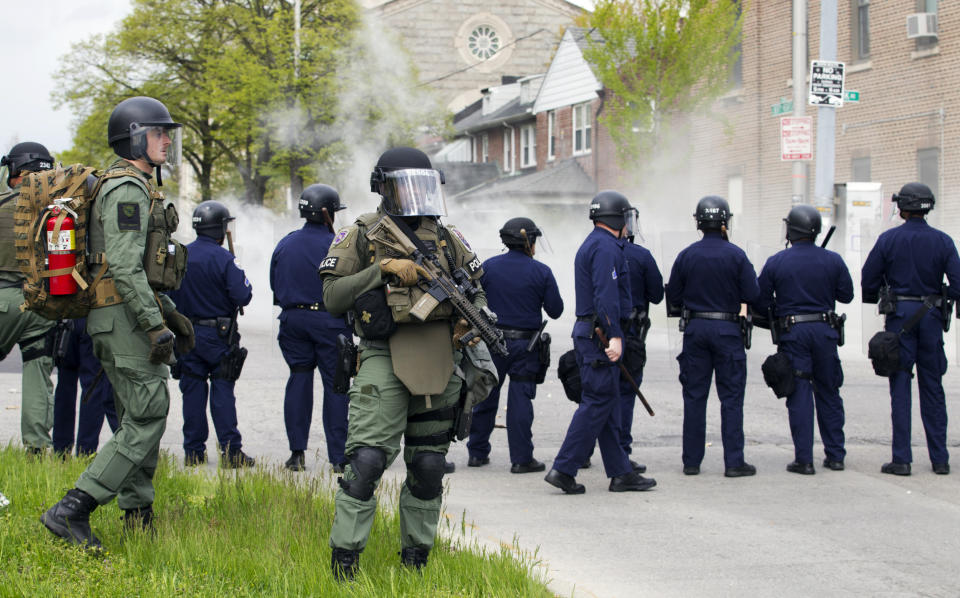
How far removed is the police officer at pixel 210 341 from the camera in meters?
7.96

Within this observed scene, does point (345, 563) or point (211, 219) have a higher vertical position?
point (211, 219)

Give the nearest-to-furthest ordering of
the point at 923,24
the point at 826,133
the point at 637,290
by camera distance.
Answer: the point at 637,290 < the point at 826,133 < the point at 923,24

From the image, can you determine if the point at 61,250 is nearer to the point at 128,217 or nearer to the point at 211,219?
the point at 128,217

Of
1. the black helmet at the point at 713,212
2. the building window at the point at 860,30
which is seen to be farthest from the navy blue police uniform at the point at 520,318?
the building window at the point at 860,30

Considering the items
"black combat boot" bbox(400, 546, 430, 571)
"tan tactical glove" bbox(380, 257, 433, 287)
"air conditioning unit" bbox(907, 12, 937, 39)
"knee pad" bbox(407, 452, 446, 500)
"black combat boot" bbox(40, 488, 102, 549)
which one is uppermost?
"air conditioning unit" bbox(907, 12, 937, 39)

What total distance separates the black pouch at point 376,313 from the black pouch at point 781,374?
412 cm

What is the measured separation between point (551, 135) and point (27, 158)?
1333 inches

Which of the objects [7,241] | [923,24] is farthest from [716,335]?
[923,24]

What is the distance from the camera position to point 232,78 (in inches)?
1336

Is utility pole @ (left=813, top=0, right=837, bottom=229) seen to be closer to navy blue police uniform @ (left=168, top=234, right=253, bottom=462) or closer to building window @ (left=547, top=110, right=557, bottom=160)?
navy blue police uniform @ (left=168, top=234, right=253, bottom=462)

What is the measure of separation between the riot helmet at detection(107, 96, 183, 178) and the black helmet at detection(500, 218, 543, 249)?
3176mm

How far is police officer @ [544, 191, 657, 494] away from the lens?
704 cm

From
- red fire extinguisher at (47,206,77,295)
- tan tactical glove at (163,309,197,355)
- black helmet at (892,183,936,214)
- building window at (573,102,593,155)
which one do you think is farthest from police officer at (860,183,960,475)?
building window at (573,102,593,155)

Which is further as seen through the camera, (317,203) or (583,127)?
(583,127)
